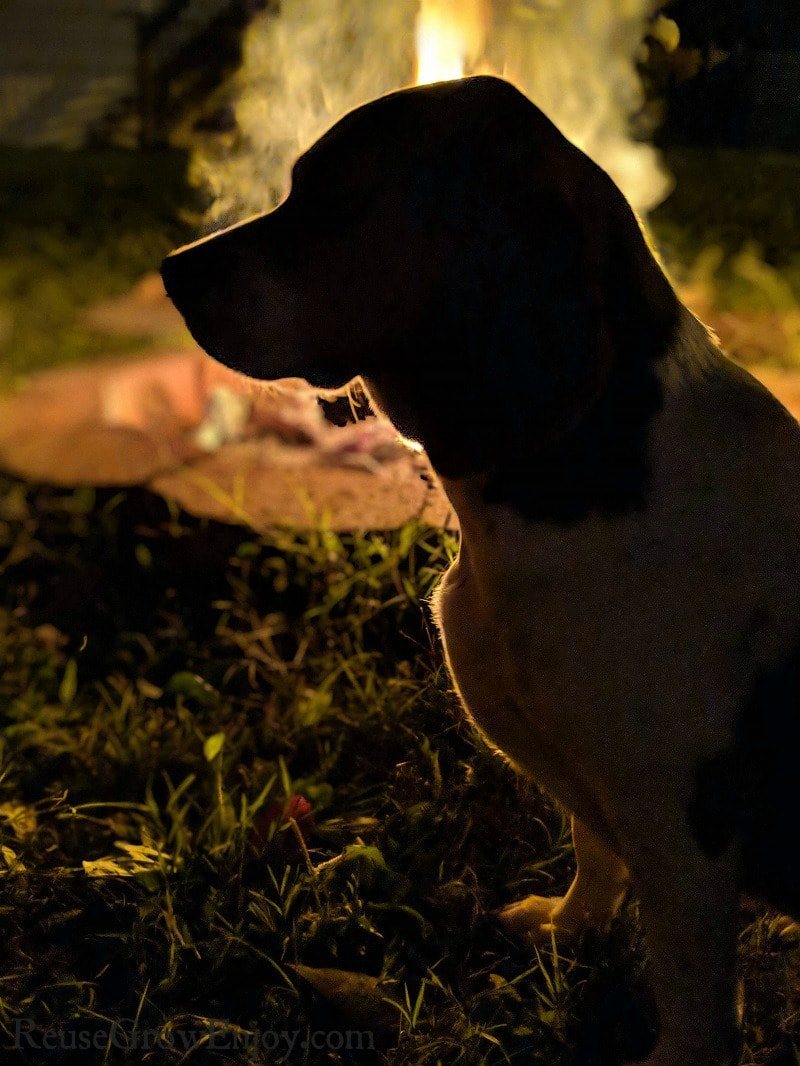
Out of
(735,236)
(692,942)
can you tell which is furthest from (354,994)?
(735,236)

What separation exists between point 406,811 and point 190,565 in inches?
48.9

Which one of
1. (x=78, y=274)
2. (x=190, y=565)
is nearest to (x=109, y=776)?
(x=190, y=565)

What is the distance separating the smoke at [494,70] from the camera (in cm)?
216

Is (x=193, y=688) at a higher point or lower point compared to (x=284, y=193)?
lower

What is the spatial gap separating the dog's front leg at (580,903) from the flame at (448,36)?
1346 mm

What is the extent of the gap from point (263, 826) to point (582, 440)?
4.41 ft

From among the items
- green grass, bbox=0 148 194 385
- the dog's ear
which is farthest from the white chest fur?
green grass, bbox=0 148 194 385

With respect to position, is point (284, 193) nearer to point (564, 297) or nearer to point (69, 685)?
point (564, 297)

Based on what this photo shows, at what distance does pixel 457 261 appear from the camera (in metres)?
1.28

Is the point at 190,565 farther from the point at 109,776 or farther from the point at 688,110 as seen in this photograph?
the point at 688,110

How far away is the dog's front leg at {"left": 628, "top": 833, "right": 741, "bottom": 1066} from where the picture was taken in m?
1.39

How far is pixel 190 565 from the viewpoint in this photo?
3.16 m

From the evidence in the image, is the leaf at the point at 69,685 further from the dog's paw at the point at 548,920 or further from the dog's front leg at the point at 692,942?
the dog's front leg at the point at 692,942

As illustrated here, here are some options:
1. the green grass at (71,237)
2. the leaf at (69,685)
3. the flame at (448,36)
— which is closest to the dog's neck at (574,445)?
the flame at (448,36)
